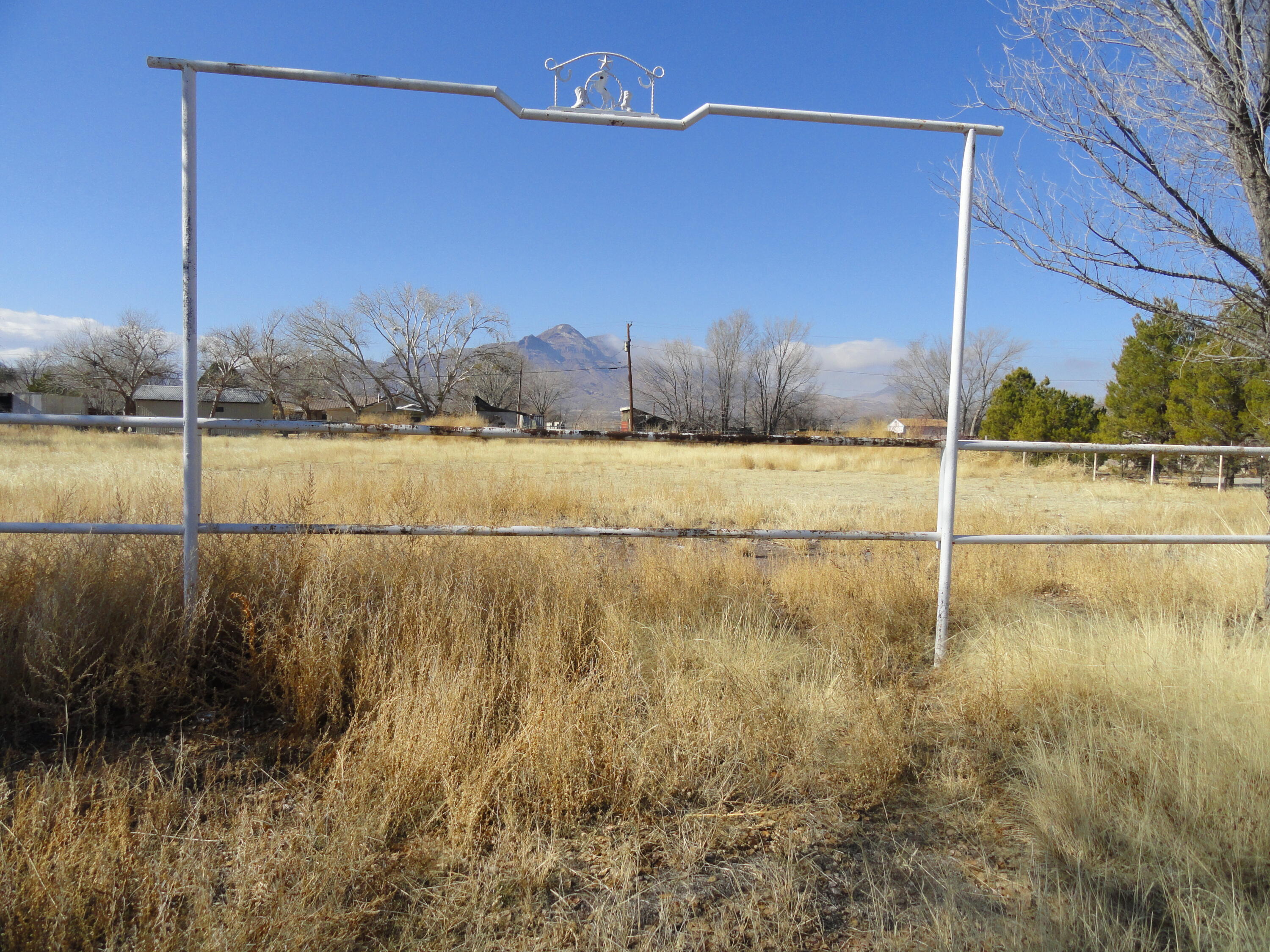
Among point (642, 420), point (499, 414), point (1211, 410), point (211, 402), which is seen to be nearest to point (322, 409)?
point (211, 402)

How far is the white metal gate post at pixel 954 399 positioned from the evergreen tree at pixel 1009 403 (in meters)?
28.6

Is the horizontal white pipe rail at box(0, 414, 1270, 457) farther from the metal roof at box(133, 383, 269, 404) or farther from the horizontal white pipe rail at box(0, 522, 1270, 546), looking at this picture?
the metal roof at box(133, 383, 269, 404)

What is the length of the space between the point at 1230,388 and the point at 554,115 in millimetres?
22160

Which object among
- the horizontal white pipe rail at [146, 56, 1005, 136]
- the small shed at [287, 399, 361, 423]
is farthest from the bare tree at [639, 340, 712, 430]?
the small shed at [287, 399, 361, 423]

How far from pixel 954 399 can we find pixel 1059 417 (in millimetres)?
27093

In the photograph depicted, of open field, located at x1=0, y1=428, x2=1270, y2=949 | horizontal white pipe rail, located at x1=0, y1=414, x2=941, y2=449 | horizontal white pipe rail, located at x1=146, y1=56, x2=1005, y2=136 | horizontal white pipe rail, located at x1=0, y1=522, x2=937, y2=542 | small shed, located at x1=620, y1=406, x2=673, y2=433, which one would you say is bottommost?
open field, located at x1=0, y1=428, x2=1270, y2=949

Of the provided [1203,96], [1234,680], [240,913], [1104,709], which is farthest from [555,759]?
[1203,96]

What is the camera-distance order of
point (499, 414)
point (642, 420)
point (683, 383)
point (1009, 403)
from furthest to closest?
1. point (499, 414)
2. point (642, 420)
3. point (1009, 403)
4. point (683, 383)

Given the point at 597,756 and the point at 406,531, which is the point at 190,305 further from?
the point at 597,756

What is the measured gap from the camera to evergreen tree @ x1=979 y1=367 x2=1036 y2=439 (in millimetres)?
28922

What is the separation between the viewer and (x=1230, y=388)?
18.2 m

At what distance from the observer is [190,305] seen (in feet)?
10.1

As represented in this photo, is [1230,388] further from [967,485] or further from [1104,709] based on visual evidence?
[1104,709]

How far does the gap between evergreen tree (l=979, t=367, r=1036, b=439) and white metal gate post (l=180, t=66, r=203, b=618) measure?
30858 mm
